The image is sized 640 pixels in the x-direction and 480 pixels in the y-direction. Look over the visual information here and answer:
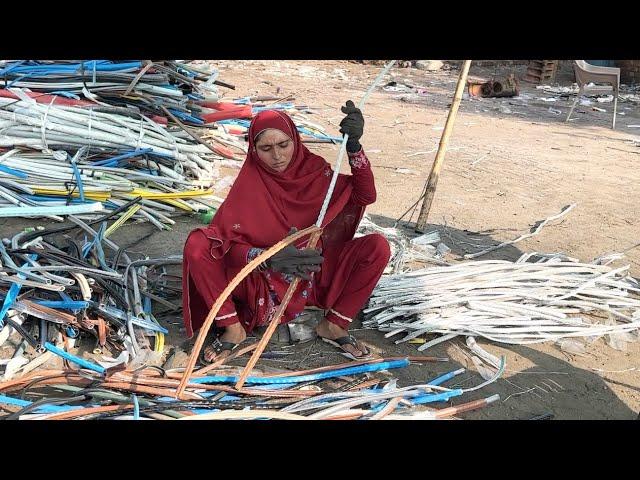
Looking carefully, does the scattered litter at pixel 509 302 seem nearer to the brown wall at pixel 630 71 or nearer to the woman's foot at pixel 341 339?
the woman's foot at pixel 341 339

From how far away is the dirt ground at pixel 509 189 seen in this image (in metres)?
2.76

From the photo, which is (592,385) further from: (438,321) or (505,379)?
(438,321)

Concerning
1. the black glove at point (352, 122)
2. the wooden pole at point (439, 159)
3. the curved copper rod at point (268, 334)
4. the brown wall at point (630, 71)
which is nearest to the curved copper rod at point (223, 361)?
the curved copper rod at point (268, 334)

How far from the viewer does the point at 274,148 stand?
2771 millimetres

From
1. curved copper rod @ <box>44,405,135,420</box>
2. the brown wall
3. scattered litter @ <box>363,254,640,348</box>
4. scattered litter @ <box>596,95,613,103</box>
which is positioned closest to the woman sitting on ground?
scattered litter @ <box>363,254,640,348</box>

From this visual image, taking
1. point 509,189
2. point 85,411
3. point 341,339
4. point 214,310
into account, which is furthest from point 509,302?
point 509,189

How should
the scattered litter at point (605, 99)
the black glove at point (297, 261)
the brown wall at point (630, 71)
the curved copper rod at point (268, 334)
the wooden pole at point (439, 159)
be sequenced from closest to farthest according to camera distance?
the curved copper rod at point (268, 334) < the black glove at point (297, 261) < the wooden pole at point (439, 159) < the scattered litter at point (605, 99) < the brown wall at point (630, 71)

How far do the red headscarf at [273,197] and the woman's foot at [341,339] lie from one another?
48 centimetres

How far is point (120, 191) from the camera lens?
4715mm

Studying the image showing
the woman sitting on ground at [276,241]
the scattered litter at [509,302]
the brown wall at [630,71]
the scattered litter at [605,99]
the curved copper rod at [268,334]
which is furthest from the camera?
the brown wall at [630,71]

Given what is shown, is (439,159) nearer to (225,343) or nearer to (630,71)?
(225,343)

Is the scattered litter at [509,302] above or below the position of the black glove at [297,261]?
below
